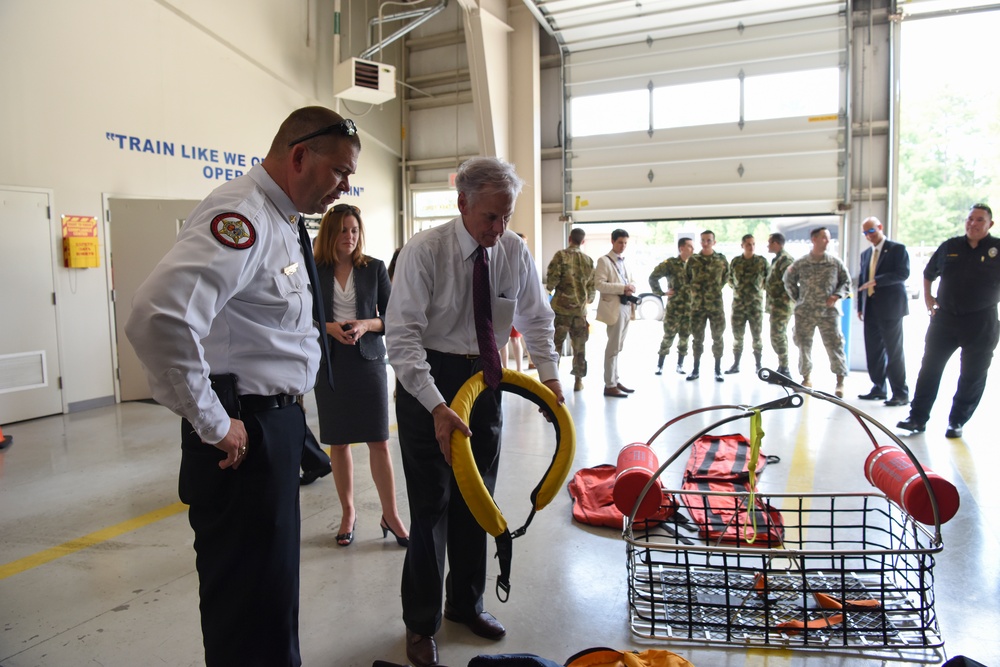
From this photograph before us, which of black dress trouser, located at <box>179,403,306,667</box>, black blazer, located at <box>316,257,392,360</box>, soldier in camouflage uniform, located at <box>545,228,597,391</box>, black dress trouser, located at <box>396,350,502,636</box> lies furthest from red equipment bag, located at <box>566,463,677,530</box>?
soldier in camouflage uniform, located at <box>545,228,597,391</box>

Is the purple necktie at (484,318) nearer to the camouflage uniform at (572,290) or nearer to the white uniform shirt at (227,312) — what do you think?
the white uniform shirt at (227,312)

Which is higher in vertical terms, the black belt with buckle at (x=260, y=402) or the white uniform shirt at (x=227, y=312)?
the white uniform shirt at (x=227, y=312)

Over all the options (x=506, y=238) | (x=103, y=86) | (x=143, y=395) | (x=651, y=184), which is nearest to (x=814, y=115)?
(x=651, y=184)

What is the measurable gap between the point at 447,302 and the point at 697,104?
8.11m

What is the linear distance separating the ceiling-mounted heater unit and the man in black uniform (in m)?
7.37

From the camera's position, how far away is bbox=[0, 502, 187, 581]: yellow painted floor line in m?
2.95

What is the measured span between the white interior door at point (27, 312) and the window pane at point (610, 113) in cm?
698

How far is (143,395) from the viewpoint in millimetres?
7051

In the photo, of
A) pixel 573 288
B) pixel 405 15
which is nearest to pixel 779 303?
pixel 573 288

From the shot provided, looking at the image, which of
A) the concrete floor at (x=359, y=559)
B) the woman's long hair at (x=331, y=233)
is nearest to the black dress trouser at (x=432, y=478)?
the concrete floor at (x=359, y=559)

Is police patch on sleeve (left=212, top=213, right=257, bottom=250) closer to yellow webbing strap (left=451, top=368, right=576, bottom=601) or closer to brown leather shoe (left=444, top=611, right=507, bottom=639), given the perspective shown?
yellow webbing strap (left=451, top=368, right=576, bottom=601)

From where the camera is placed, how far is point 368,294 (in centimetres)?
315

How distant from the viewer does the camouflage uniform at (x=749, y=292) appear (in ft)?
25.7

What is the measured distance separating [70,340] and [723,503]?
20.6ft
